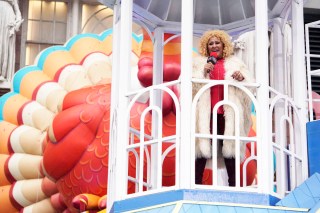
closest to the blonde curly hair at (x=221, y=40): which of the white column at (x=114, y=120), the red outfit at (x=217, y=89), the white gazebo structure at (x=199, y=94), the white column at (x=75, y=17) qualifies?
the red outfit at (x=217, y=89)

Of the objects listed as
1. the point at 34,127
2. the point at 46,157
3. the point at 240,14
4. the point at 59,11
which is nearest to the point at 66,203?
the point at 46,157

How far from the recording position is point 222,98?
11.5 metres

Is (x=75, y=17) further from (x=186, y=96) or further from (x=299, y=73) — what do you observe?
(x=186, y=96)

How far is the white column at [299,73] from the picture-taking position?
11.5 metres

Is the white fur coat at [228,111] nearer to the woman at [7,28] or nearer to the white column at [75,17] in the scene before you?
the woman at [7,28]

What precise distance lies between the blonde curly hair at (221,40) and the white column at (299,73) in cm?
68

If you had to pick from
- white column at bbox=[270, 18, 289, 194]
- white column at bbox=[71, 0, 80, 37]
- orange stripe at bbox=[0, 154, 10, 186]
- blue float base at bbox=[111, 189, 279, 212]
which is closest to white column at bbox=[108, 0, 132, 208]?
blue float base at bbox=[111, 189, 279, 212]

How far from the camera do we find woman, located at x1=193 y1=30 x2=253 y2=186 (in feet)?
36.9

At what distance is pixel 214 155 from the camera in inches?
419

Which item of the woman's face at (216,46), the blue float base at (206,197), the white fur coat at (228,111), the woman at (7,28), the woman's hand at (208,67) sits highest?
the woman at (7,28)

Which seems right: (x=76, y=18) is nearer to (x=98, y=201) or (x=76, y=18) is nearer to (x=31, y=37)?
(x=31, y=37)

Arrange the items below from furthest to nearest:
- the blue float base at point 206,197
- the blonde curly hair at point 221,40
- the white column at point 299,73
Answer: the blonde curly hair at point 221,40
the white column at point 299,73
the blue float base at point 206,197

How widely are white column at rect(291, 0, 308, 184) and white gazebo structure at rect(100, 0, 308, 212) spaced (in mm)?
10

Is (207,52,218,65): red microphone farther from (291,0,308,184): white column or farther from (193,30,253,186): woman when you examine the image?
(291,0,308,184): white column
